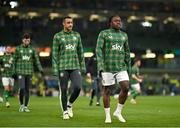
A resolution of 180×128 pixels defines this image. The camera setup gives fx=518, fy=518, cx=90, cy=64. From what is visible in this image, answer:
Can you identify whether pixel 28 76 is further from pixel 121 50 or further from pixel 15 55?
pixel 121 50

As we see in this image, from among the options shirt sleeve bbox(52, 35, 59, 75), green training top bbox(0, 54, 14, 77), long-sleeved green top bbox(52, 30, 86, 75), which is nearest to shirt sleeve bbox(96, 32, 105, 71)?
long-sleeved green top bbox(52, 30, 86, 75)

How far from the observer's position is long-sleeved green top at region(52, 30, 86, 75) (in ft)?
41.3

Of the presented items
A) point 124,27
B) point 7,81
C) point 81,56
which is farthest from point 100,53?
point 124,27

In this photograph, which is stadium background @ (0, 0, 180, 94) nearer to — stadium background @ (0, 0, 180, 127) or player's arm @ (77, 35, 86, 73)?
stadium background @ (0, 0, 180, 127)

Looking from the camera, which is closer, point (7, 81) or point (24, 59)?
point (24, 59)

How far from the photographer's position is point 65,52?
12.6m

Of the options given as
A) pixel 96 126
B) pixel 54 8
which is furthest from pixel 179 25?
pixel 96 126

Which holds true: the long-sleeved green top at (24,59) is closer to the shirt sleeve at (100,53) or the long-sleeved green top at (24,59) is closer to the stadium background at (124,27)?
the shirt sleeve at (100,53)

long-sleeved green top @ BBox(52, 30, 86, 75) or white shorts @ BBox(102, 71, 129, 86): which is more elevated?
long-sleeved green top @ BBox(52, 30, 86, 75)

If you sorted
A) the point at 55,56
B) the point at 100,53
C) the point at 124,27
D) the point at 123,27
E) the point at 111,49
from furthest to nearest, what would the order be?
the point at 124,27
the point at 123,27
the point at 55,56
the point at 111,49
the point at 100,53

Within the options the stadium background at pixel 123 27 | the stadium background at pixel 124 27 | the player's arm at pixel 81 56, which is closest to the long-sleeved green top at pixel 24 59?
the player's arm at pixel 81 56

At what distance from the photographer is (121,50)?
39.4 ft

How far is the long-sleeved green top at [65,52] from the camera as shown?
496 inches

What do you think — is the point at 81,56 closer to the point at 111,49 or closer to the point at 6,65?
the point at 111,49
